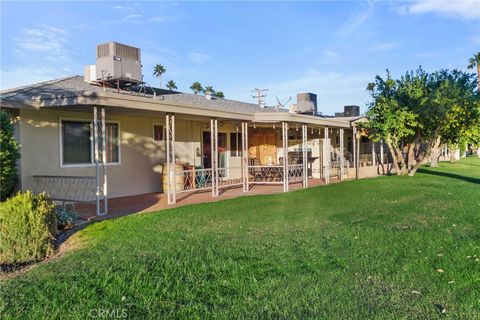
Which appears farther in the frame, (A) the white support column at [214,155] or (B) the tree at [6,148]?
(A) the white support column at [214,155]

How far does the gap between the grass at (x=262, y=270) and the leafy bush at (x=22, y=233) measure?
0.48 m

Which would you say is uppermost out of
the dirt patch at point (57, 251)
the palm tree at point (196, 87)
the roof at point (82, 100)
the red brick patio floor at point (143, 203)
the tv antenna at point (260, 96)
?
the palm tree at point (196, 87)

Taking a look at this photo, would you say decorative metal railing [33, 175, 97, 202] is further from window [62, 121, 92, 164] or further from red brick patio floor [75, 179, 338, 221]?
window [62, 121, 92, 164]

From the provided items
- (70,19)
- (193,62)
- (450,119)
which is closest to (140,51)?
(70,19)

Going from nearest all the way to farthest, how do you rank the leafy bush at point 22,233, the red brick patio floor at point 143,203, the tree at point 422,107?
1. the leafy bush at point 22,233
2. the red brick patio floor at point 143,203
3. the tree at point 422,107

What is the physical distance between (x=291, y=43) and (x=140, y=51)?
27.8 feet

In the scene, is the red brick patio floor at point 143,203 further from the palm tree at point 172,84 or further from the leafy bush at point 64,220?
the palm tree at point 172,84

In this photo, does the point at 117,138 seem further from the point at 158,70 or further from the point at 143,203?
the point at 158,70

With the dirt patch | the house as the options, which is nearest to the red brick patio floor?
the house

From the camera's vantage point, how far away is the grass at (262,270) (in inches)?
152

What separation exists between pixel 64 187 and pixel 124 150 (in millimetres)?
2392

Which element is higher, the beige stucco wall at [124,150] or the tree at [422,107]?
the tree at [422,107]

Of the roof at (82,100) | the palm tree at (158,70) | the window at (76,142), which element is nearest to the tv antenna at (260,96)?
the roof at (82,100)

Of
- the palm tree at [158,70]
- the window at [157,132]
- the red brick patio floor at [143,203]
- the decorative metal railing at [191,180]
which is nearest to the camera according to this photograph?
the red brick patio floor at [143,203]
